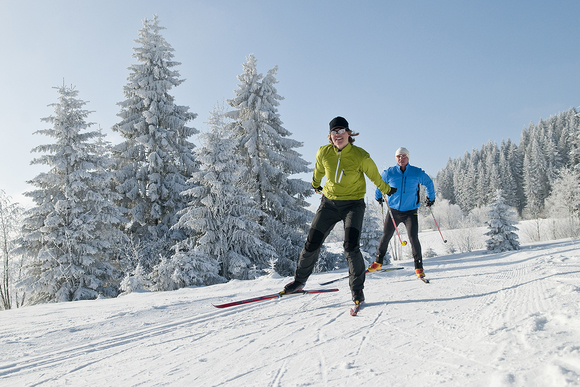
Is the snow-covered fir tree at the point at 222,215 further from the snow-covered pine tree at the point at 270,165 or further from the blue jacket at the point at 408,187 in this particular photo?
the blue jacket at the point at 408,187

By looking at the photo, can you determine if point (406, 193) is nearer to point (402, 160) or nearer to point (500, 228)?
point (402, 160)

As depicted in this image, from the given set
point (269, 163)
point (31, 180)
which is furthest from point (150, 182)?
point (269, 163)

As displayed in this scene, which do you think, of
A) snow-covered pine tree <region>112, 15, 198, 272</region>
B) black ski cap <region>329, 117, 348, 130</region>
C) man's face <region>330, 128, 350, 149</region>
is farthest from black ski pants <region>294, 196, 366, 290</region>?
snow-covered pine tree <region>112, 15, 198, 272</region>

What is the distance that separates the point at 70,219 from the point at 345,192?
13.4 meters

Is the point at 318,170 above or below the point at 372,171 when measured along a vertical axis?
above

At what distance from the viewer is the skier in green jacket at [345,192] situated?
3.39 metres

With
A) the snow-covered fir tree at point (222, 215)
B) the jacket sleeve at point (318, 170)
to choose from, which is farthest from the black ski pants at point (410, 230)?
the snow-covered fir tree at point (222, 215)

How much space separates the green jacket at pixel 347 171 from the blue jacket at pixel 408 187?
1769 mm

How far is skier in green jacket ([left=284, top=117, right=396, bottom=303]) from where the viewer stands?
339cm

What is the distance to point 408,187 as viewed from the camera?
5.21 m

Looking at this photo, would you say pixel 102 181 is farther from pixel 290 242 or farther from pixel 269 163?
pixel 290 242

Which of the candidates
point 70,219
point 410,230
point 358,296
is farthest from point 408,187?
point 70,219

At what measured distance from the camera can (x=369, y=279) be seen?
523 centimetres

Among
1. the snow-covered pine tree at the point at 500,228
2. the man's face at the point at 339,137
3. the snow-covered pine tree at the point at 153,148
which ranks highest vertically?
the snow-covered pine tree at the point at 153,148
